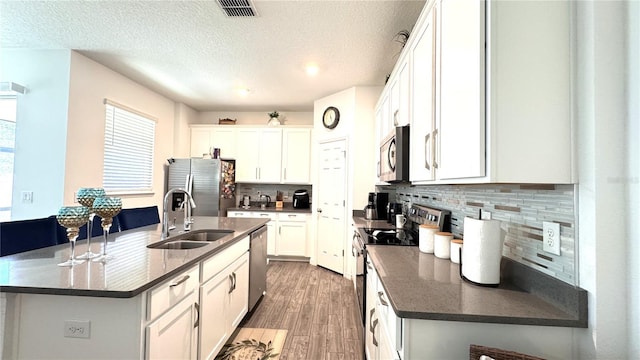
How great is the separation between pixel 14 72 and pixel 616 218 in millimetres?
4790

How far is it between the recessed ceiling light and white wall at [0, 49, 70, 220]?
2525 millimetres

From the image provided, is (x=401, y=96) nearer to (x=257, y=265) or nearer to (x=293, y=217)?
(x=257, y=265)

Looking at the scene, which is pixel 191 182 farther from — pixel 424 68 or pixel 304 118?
pixel 424 68

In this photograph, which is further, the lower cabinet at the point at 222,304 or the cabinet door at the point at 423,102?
the lower cabinet at the point at 222,304

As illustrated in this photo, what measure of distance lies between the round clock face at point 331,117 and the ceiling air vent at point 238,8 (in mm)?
2070

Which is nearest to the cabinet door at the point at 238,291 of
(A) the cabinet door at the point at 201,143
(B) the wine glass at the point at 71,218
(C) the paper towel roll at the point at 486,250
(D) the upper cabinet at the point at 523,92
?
(B) the wine glass at the point at 71,218

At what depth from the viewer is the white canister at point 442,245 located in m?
1.64

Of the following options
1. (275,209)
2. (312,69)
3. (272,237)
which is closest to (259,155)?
(275,209)

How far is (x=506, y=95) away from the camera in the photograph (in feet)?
3.17

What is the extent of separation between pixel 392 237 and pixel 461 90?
142 cm

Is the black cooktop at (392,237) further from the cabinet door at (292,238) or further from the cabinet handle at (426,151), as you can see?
the cabinet door at (292,238)

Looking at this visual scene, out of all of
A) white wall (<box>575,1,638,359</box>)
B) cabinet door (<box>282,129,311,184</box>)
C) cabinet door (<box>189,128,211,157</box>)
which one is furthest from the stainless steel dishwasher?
cabinet door (<box>189,128,211,157</box>)

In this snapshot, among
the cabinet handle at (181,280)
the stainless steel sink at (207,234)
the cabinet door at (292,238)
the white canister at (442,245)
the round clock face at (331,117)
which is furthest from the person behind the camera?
the cabinet door at (292,238)

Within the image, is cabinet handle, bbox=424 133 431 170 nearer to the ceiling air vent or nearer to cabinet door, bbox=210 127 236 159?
the ceiling air vent
